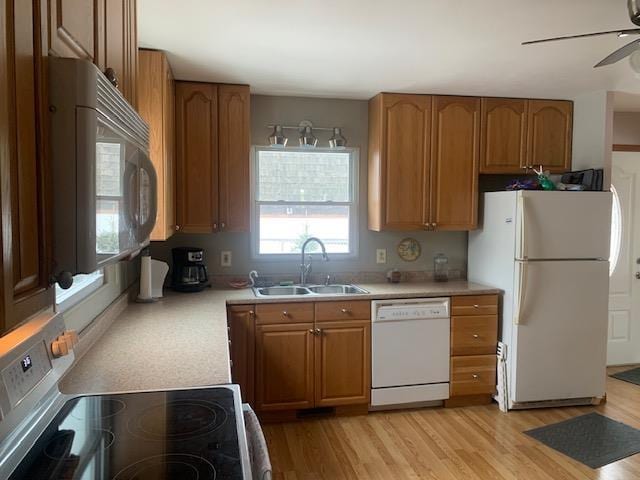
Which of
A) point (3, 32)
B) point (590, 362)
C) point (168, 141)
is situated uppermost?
point (168, 141)

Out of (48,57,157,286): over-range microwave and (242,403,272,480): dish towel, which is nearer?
(48,57,157,286): over-range microwave

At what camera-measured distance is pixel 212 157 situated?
3.39 meters

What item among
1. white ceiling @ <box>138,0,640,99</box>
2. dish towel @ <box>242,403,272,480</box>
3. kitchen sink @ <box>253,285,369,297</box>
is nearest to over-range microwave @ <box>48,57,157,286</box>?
dish towel @ <box>242,403,272,480</box>

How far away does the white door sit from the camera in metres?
4.46

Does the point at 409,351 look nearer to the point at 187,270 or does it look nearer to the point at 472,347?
the point at 472,347

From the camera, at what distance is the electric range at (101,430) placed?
104 cm

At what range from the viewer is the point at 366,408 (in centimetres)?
346

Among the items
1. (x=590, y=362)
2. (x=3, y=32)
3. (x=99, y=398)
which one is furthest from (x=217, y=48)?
(x=590, y=362)

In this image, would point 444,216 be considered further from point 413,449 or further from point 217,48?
point 217,48

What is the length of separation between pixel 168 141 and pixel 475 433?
105 inches

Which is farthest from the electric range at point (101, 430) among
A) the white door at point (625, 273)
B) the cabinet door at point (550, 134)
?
the white door at point (625, 273)

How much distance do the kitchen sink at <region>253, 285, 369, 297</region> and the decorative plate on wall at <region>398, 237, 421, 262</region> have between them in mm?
579

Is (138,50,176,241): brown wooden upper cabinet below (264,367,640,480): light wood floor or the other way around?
the other way around

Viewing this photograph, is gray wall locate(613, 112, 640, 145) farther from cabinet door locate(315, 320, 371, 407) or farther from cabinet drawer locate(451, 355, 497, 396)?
cabinet door locate(315, 320, 371, 407)
